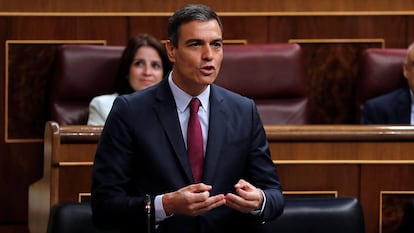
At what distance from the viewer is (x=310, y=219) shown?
1420 mm

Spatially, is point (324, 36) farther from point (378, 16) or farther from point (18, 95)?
point (18, 95)

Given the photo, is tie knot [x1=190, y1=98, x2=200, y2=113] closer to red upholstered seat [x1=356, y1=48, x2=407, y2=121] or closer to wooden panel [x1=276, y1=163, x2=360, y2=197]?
wooden panel [x1=276, y1=163, x2=360, y2=197]

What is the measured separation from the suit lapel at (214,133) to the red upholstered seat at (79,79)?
892mm

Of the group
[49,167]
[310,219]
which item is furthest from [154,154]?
[49,167]

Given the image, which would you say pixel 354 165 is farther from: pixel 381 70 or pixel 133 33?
pixel 133 33

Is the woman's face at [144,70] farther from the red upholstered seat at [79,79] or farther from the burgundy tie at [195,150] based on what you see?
the burgundy tie at [195,150]

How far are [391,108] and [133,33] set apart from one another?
646mm

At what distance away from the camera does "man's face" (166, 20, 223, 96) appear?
1250mm

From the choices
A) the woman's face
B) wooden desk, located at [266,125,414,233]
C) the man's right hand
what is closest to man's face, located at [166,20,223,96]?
the man's right hand

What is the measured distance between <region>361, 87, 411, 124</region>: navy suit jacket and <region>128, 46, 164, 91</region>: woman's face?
49 cm

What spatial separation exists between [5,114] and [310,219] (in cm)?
104

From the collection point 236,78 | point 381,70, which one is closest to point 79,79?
point 236,78

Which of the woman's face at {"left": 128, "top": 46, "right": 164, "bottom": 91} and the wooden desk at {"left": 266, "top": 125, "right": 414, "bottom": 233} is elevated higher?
the woman's face at {"left": 128, "top": 46, "right": 164, "bottom": 91}

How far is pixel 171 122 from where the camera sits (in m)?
1.27
